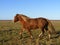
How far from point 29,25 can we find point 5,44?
3887 mm

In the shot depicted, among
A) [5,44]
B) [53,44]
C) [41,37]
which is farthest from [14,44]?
[41,37]

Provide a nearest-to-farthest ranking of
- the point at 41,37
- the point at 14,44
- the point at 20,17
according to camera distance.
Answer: the point at 14,44, the point at 41,37, the point at 20,17

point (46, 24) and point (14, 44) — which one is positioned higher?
point (46, 24)

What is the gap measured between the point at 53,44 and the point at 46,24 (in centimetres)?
369

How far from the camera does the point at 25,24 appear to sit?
14.0m

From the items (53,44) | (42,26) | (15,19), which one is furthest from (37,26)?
(53,44)

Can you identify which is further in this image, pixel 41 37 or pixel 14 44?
pixel 41 37

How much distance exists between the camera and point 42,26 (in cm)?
1370

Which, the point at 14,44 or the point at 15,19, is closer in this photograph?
the point at 14,44

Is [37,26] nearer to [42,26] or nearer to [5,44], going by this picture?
[42,26]

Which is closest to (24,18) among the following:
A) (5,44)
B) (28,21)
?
(28,21)

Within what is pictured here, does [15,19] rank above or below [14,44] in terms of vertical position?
above

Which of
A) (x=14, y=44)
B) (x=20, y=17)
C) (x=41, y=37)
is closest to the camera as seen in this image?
(x=14, y=44)

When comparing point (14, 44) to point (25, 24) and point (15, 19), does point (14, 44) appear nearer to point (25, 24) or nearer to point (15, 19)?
point (25, 24)
